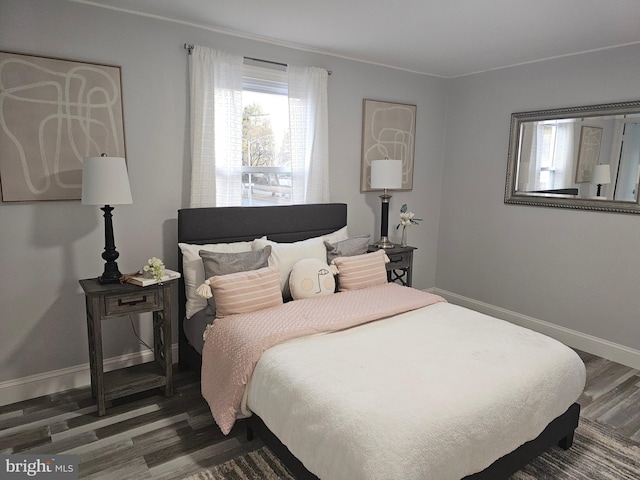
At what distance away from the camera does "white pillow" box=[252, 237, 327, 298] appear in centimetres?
313

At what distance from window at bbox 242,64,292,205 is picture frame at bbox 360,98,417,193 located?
0.85 metres

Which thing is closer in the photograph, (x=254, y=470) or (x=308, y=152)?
(x=254, y=470)

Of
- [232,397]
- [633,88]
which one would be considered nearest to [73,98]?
[232,397]

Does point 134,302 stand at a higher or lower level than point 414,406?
higher

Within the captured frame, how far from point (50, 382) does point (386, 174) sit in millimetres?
3066

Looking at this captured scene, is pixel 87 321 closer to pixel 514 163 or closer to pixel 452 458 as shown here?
pixel 452 458

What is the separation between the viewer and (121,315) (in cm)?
268

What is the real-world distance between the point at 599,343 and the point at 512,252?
1075 millimetres

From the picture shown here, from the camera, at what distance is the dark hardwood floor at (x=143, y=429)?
229 cm

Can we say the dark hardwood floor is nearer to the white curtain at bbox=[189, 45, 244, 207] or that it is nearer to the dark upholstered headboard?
the dark upholstered headboard

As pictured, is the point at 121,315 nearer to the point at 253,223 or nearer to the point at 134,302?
the point at 134,302

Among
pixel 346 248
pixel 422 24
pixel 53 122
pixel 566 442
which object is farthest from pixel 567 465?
pixel 53 122

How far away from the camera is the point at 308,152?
377cm

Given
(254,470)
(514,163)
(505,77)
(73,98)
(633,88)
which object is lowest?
(254,470)
